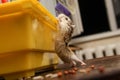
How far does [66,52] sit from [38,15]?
0.25 m

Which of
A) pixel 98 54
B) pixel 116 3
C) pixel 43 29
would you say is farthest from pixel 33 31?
pixel 116 3

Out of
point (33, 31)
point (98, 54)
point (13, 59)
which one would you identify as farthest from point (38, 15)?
point (98, 54)

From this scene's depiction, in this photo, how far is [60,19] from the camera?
1.00 meters

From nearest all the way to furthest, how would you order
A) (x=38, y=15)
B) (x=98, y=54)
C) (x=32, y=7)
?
(x=32, y=7) < (x=38, y=15) < (x=98, y=54)

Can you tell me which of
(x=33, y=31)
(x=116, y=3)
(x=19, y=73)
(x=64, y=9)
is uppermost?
(x=116, y=3)

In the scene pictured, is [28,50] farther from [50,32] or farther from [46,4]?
[46,4]

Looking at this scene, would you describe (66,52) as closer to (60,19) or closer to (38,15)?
(60,19)

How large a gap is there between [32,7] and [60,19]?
0.30m

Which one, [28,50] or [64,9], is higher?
[64,9]

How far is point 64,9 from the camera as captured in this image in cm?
139

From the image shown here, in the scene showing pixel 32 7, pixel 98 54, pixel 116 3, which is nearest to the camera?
pixel 32 7

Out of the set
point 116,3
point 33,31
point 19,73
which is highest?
point 116,3

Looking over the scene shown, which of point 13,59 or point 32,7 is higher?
point 32,7

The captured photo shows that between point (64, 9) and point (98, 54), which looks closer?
point (64, 9)
